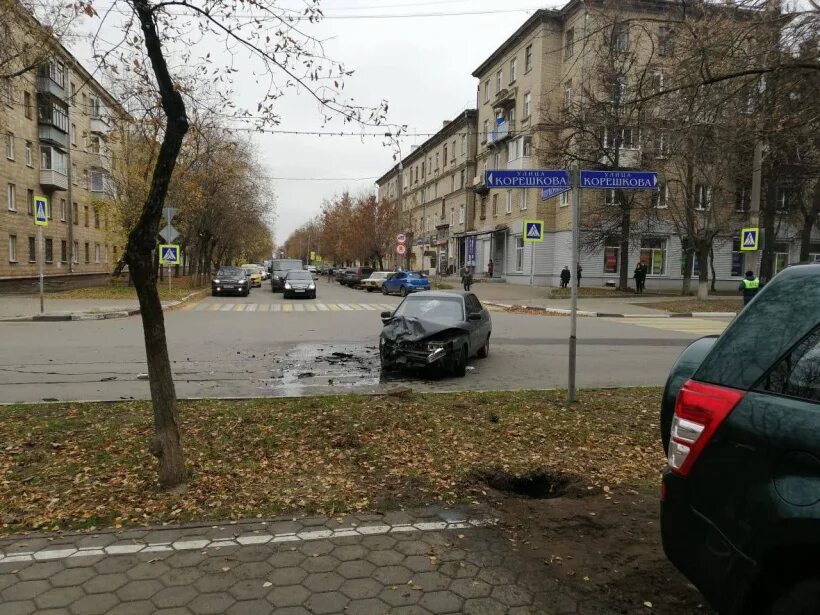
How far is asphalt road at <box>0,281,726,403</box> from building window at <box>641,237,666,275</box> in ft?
72.2

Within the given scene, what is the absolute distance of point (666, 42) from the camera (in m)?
8.09

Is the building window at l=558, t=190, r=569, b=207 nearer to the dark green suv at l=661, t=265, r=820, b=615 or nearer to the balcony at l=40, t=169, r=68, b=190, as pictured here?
the balcony at l=40, t=169, r=68, b=190

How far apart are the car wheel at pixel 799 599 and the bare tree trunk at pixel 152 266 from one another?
389 centimetres

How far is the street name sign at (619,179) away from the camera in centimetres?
663

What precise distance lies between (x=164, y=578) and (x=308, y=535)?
867mm

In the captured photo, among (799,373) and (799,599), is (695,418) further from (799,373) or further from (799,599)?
(799,599)

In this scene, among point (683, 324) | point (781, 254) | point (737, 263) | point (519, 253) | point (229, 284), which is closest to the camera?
point (683, 324)

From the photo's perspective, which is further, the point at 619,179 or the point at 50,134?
the point at 50,134

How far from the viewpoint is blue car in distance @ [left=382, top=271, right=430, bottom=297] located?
35.9 meters

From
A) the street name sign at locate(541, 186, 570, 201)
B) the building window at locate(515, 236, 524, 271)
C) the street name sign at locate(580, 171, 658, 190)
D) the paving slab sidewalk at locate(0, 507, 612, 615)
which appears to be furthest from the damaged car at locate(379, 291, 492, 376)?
the building window at locate(515, 236, 524, 271)

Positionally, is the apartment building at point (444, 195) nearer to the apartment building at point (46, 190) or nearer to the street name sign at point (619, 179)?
the apartment building at point (46, 190)

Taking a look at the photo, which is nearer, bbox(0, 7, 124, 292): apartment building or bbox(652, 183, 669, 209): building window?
bbox(652, 183, 669, 209): building window

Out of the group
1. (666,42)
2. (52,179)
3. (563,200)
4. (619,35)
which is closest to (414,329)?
(619,35)

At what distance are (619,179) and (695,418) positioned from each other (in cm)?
522
